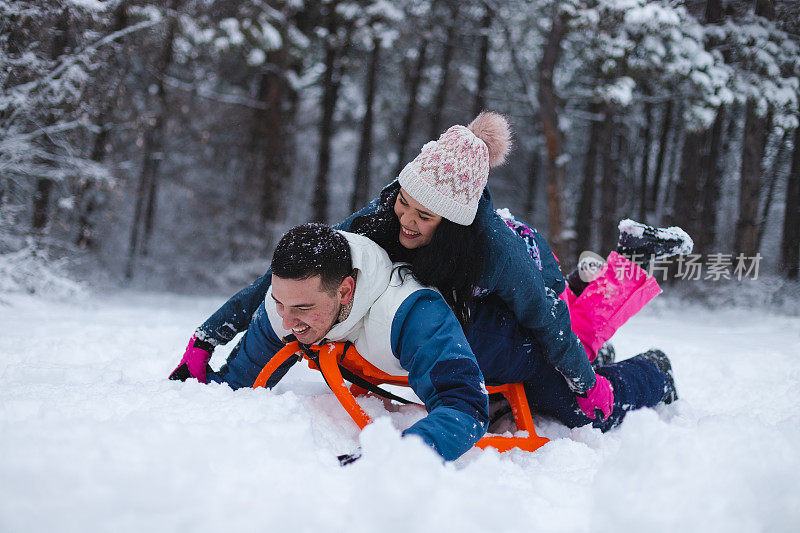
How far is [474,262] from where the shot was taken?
7.25ft

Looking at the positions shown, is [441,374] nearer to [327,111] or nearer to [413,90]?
[327,111]

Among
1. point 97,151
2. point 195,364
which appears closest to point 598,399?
point 195,364

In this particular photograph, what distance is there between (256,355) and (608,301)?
67.7 inches

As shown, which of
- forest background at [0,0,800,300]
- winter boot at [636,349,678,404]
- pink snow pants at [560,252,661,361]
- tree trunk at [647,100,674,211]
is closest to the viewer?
pink snow pants at [560,252,661,361]

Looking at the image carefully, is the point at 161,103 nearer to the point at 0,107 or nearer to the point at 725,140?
the point at 0,107

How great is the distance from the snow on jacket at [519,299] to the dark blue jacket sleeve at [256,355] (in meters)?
0.19

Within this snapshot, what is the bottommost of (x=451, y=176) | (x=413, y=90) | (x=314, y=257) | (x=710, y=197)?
(x=314, y=257)

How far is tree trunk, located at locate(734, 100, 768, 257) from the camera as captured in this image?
8758 mm

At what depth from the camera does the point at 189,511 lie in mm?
1152

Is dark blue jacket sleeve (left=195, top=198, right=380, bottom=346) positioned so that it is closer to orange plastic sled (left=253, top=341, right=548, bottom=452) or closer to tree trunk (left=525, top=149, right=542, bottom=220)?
orange plastic sled (left=253, top=341, right=548, bottom=452)

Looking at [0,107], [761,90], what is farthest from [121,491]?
[761,90]

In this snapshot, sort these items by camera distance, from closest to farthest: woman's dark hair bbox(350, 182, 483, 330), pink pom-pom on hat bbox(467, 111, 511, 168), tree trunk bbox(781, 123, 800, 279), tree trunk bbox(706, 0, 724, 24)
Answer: woman's dark hair bbox(350, 182, 483, 330) → pink pom-pom on hat bbox(467, 111, 511, 168) → tree trunk bbox(706, 0, 724, 24) → tree trunk bbox(781, 123, 800, 279)

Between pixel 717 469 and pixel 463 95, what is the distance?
15.3 metres

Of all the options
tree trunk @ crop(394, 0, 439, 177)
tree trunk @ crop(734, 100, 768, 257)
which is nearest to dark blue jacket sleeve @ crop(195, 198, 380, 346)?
tree trunk @ crop(734, 100, 768, 257)
